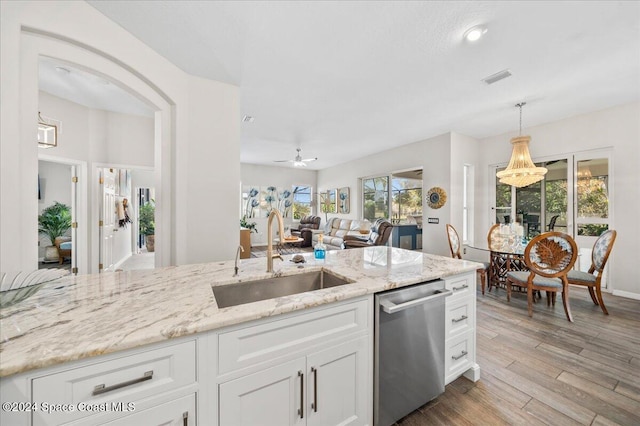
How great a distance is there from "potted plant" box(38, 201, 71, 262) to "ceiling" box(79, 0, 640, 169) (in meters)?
5.65

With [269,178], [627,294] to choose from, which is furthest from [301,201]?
[627,294]

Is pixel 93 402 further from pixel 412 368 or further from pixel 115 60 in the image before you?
pixel 115 60

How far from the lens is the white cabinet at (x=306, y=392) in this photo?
1012 mm

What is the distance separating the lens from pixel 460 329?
5.86ft

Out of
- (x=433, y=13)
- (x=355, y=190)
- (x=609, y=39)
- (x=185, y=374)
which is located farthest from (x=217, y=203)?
(x=355, y=190)

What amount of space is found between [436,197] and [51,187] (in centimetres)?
907

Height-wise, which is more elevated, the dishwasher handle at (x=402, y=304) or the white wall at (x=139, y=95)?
the white wall at (x=139, y=95)

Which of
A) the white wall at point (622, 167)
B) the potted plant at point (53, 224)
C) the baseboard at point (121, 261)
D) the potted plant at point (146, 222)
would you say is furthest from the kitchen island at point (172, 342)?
the potted plant at point (146, 222)

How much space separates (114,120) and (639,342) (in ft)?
23.1

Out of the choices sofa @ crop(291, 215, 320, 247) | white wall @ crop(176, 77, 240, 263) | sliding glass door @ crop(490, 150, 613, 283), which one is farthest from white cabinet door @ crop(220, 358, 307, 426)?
sofa @ crop(291, 215, 320, 247)

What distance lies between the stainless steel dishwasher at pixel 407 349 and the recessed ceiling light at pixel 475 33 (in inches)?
→ 82.2

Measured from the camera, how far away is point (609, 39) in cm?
217

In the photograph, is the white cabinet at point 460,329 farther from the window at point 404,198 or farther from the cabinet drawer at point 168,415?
the window at point 404,198

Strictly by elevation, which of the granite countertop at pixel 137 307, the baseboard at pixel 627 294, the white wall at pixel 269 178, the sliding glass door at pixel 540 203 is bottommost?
the baseboard at pixel 627 294
